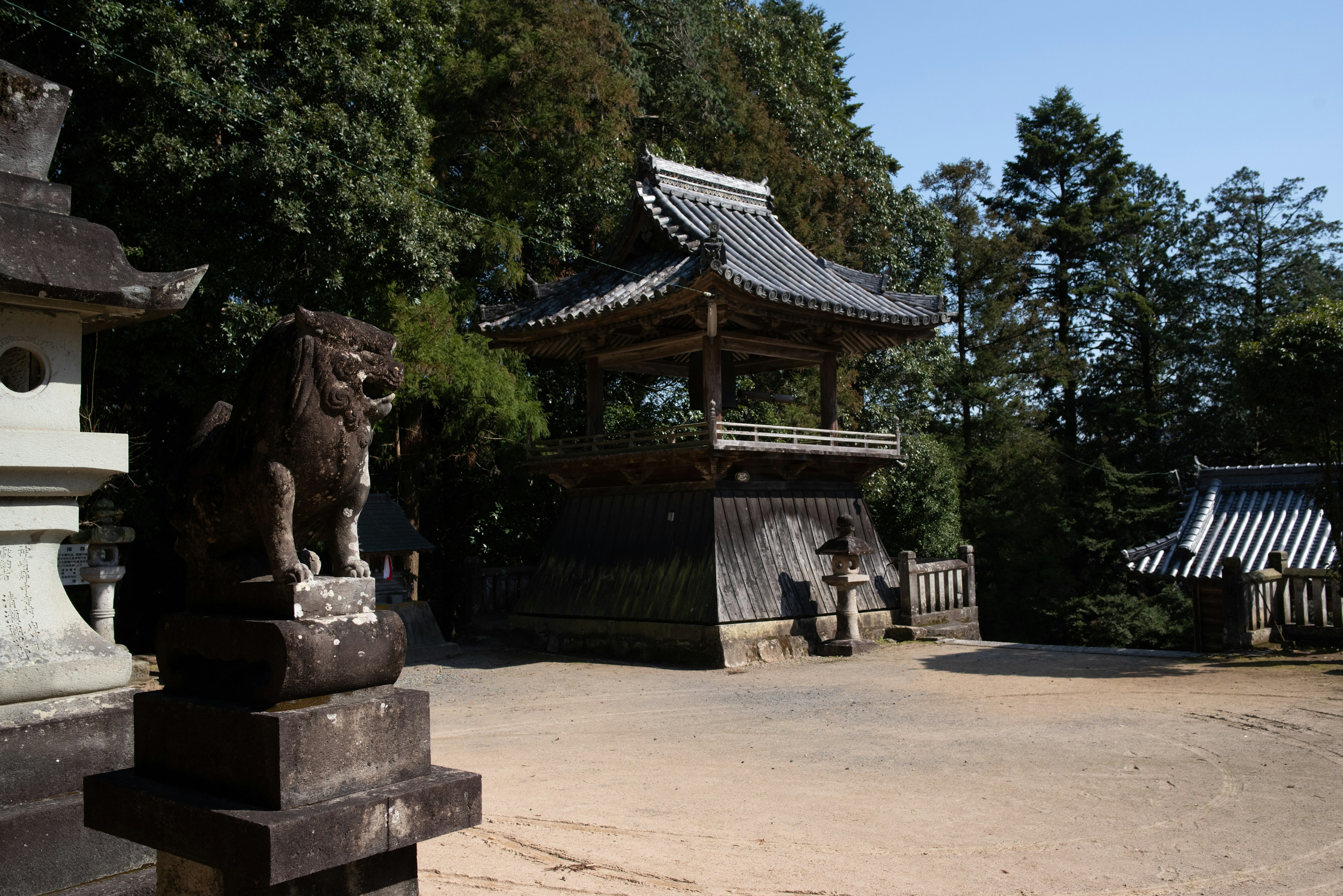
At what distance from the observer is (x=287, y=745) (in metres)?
2.73

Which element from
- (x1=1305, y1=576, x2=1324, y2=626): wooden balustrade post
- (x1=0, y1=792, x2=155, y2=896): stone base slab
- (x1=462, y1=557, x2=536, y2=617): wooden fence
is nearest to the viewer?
(x1=0, y1=792, x2=155, y2=896): stone base slab

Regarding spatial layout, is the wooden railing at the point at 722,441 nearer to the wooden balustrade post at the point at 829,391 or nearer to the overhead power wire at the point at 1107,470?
the wooden balustrade post at the point at 829,391

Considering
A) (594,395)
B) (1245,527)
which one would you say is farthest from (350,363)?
(1245,527)

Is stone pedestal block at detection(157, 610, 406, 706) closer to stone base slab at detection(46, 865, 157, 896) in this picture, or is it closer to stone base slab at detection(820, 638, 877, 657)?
stone base slab at detection(46, 865, 157, 896)

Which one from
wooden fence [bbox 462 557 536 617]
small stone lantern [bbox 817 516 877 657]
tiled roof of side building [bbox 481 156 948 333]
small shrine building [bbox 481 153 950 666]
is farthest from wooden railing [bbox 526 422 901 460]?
wooden fence [bbox 462 557 536 617]

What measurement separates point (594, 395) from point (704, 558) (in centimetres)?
348

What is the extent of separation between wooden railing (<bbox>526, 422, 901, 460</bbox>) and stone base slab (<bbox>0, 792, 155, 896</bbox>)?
9128mm

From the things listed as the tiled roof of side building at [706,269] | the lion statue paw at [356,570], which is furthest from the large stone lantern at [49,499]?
the tiled roof of side building at [706,269]

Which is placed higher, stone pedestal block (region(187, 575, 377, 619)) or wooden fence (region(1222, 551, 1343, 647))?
stone pedestal block (region(187, 575, 377, 619))

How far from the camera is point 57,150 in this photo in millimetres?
11992

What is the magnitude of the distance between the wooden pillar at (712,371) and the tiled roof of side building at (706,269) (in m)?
1.02

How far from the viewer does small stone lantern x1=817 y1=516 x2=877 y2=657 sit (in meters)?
13.1

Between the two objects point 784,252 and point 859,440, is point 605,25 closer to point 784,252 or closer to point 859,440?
point 784,252

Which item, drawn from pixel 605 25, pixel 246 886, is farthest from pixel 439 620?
pixel 246 886
